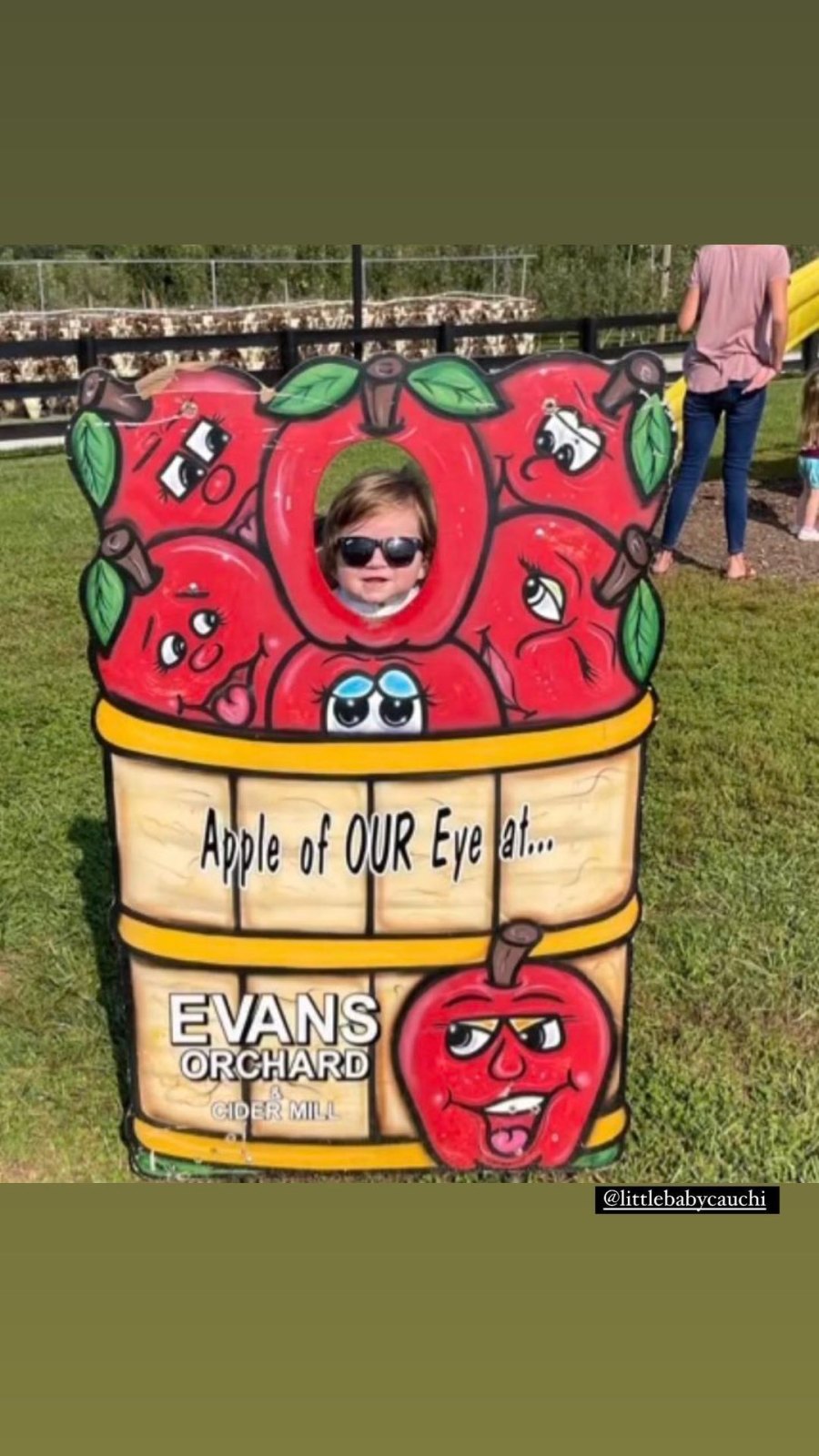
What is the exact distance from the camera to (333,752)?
2158 mm

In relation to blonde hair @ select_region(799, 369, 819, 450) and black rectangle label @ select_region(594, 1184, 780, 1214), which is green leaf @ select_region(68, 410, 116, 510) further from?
blonde hair @ select_region(799, 369, 819, 450)

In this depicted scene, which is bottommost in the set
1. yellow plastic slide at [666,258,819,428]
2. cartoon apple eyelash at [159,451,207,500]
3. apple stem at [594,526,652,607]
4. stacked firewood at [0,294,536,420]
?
stacked firewood at [0,294,536,420]

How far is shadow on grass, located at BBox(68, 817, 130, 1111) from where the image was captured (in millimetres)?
2781

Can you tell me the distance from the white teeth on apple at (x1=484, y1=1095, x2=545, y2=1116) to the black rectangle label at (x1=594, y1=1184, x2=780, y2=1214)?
0.22 m

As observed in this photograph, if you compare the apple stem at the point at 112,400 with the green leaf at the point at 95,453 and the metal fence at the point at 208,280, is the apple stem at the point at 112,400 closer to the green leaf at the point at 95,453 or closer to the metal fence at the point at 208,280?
the green leaf at the point at 95,453

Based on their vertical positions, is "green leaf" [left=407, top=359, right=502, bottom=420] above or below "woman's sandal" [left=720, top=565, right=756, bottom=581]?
above

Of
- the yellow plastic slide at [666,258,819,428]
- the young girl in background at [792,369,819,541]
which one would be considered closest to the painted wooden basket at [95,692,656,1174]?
the young girl in background at [792,369,819,541]

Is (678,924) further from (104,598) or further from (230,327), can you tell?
(230,327)

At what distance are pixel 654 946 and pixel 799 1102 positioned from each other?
2.05 feet

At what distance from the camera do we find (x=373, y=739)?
215cm

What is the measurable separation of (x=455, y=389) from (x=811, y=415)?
5.33 metres

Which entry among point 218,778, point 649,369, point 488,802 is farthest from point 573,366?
point 218,778

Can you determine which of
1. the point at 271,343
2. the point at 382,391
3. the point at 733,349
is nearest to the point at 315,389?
the point at 382,391

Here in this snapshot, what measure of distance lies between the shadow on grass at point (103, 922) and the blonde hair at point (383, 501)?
84 cm
